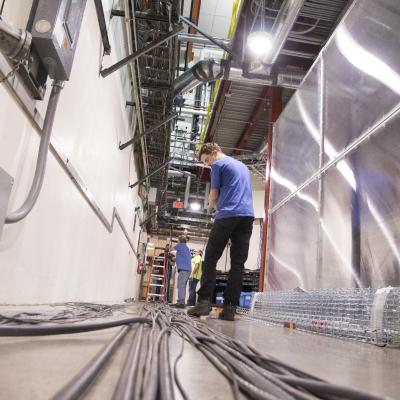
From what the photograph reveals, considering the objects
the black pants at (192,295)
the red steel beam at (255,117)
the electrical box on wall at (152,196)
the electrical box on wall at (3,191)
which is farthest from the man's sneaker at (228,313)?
the electrical box on wall at (152,196)

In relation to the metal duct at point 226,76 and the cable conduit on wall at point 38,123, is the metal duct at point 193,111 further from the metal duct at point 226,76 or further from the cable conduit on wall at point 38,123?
the cable conduit on wall at point 38,123

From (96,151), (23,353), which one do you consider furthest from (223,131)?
(23,353)

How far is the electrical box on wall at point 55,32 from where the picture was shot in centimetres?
154

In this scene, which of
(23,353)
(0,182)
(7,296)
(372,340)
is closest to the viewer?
(23,353)

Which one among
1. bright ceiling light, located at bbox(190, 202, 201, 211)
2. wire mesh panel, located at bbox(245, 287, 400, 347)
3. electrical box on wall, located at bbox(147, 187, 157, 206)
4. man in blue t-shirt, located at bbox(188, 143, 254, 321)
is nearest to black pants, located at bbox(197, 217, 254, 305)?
man in blue t-shirt, located at bbox(188, 143, 254, 321)

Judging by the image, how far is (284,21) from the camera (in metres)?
3.60

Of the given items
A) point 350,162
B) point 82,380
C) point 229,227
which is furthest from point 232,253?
point 82,380

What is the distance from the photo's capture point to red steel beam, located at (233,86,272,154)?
5.65 m

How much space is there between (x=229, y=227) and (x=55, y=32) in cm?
165

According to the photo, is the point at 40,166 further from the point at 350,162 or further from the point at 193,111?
the point at 193,111

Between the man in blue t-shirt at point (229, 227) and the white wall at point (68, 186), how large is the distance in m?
0.97

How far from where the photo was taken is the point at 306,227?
297cm

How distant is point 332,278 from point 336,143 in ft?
2.99

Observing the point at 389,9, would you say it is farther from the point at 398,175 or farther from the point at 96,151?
the point at 96,151
